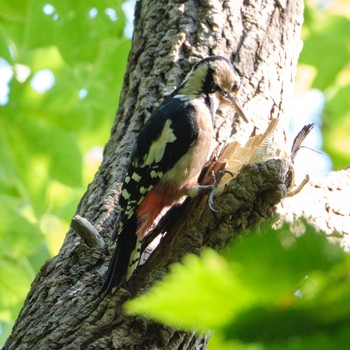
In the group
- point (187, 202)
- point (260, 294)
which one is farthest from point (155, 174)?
point (260, 294)

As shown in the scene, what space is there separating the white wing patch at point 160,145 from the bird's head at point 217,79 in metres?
0.24

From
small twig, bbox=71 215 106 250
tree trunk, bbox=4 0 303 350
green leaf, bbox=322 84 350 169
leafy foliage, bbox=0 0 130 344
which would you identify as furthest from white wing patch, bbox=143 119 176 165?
green leaf, bbox=322 84 350 169

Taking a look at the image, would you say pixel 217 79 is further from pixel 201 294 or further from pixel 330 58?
pixel 201 294

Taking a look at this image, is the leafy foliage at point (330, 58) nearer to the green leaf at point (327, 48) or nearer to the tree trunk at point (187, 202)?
the green leaf at point (327, 48)

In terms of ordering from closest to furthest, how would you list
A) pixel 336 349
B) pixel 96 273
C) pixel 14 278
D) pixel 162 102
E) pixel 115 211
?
pixel 336 349
pixel 96 273
pixel 115 211
pixel 162 102
pixel 14 278

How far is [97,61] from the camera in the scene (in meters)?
3.71

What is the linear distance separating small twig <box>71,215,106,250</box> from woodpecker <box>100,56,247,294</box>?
0.06 meters

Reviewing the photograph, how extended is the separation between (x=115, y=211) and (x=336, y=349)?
2.08 metres

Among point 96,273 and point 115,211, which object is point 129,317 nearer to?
point 96,273

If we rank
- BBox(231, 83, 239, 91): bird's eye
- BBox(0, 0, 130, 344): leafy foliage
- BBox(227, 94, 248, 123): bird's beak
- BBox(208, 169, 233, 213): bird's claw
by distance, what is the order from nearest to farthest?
BBox(208, 169, 233, 213): bird's claw → BBox(227, 94, 248, 123): bird's beak → BBox(231, 83, 239, 91): bird's eye → BBox(0, 0, 130, 344): leafy foliage

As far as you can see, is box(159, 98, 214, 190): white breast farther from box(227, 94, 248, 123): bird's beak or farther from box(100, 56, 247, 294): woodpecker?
box(227, 94, 248, 123): bird's beak

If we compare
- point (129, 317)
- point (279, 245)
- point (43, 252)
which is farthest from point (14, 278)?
point (279, 245)

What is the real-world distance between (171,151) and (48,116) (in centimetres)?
92

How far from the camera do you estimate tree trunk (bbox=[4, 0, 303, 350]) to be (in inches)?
73.0
